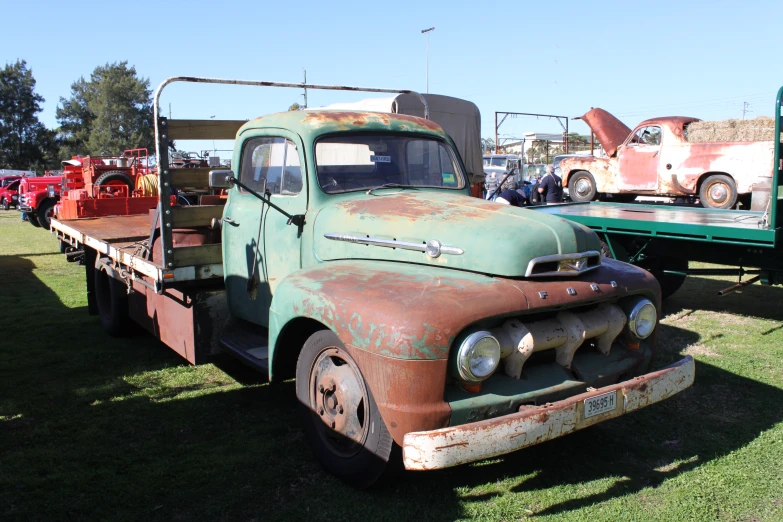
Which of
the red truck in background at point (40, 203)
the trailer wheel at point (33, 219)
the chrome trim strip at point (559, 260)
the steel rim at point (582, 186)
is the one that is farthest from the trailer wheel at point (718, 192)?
the trailer wheel at point (33, 219)

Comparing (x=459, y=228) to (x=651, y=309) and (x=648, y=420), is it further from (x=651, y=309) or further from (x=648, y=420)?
(x=648, y=420)

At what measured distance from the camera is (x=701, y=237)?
6.42m

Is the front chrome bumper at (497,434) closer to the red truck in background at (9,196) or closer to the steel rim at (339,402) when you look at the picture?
the steel rim at (339,402)

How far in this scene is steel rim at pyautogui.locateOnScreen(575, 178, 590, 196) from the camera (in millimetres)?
15141

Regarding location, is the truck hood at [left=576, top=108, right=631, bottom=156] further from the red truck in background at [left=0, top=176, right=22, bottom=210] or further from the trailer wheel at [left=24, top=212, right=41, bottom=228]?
the red truck in background at [left=0, top=176, right=22, bottom=210]

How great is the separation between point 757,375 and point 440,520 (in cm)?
349

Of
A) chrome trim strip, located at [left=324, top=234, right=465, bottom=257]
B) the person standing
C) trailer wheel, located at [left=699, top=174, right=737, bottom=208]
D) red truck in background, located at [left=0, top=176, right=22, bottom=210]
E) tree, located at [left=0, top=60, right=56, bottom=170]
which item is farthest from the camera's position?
tree, located at [left=0, top=60, right=56, bottom=170]

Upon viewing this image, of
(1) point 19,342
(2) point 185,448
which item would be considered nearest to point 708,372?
(2) point 185,448

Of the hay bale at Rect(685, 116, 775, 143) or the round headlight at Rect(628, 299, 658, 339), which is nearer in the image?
the round headlight at Rect(628, 299, 658, 339)

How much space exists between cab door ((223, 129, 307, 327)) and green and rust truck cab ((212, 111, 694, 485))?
14 millimetres

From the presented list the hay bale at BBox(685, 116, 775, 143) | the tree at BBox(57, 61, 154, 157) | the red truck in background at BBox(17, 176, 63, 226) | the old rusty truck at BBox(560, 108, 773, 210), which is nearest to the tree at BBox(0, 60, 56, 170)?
the tree at BBox(57, 61, 154, 157)

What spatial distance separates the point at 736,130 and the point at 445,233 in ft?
38.7

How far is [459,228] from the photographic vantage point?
3.54 metres

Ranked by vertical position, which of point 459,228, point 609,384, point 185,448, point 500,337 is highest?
point 459,228
